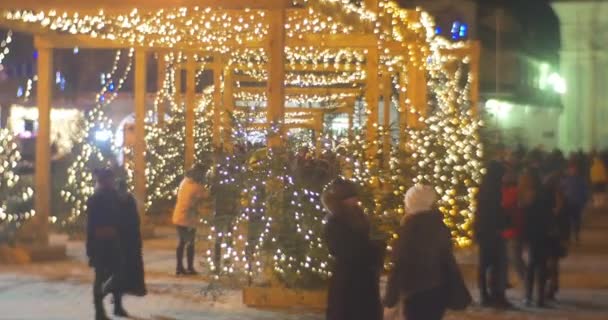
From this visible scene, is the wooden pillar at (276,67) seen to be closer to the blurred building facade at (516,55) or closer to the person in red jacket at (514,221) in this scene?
the person in red jacket at (514,221)

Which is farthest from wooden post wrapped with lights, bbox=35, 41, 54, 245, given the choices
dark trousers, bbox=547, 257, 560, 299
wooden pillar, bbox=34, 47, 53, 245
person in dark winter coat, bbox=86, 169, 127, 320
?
dark trousers, bbox=547, 257, 560, 299

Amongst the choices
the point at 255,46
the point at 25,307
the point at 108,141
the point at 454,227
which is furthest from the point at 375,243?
the point at 108,141

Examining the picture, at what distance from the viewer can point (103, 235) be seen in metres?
12.2

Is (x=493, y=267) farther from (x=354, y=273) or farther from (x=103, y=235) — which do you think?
(x=354, y=273)

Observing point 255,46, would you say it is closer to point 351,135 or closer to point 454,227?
point 454,227

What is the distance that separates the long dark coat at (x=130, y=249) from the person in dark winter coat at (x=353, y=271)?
12.3ft

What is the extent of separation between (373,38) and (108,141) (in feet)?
20.5

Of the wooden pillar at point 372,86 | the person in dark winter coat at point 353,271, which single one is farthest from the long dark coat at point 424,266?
the wooden pillar at point 372,86

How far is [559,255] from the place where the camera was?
14.5 meters

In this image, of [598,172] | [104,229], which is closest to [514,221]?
[104,229]

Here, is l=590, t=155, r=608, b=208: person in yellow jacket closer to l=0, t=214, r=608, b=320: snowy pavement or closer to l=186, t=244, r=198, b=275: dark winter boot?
l=0, t=214, r=608, b=320: snowy pavement

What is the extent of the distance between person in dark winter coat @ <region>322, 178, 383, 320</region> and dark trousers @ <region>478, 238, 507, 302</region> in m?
5.12

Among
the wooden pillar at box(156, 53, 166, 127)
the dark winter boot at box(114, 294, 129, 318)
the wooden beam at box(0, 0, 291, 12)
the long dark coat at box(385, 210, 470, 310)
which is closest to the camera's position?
the long dark coat at box(385, 210, 470, 310)

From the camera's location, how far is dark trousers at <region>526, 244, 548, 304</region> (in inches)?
552
